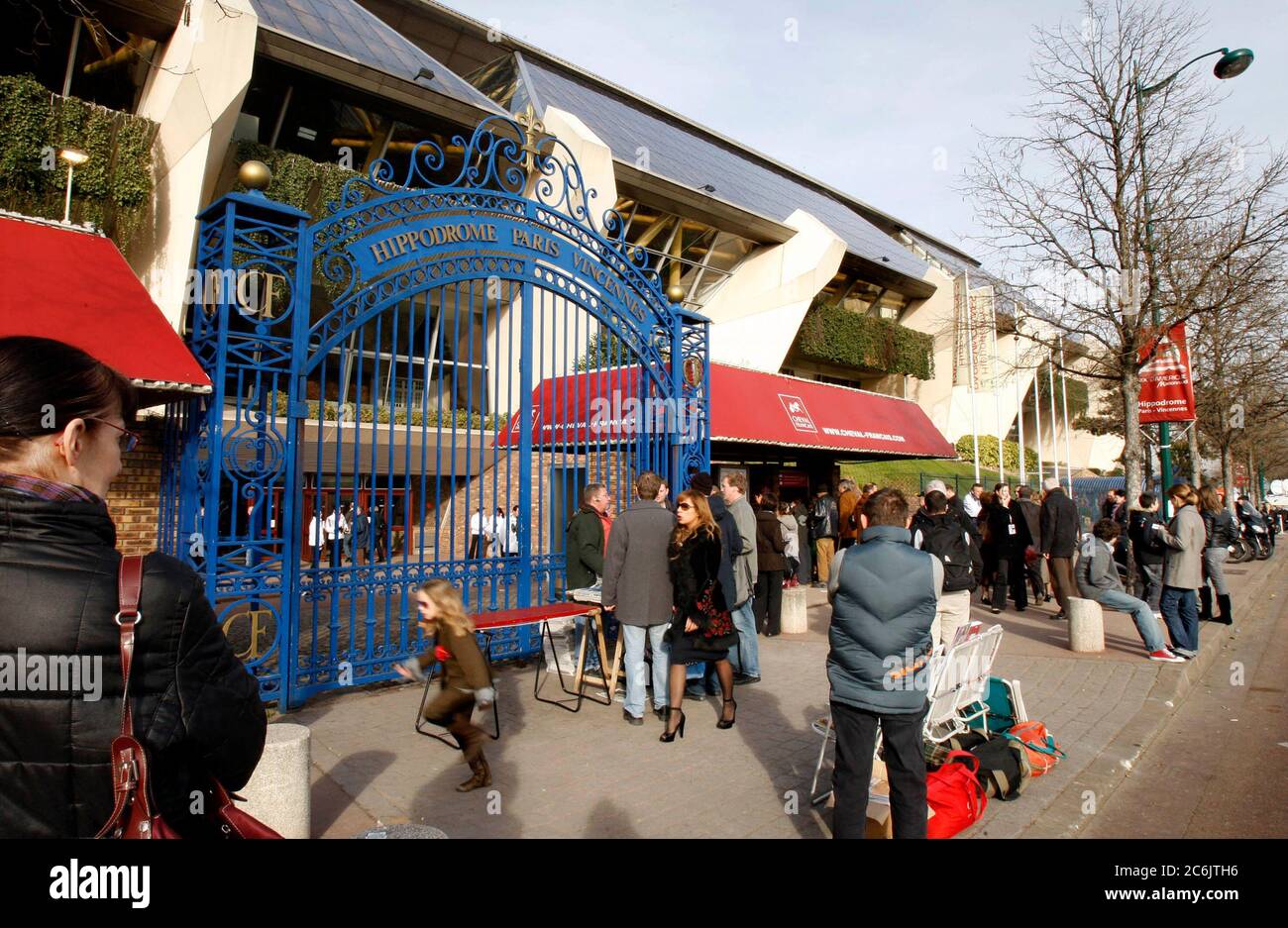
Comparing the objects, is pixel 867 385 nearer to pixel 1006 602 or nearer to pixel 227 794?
pixel 1006 602

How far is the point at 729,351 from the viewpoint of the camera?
902 inches

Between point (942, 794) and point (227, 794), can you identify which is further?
point (942, 794)

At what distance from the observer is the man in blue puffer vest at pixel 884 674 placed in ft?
11.3

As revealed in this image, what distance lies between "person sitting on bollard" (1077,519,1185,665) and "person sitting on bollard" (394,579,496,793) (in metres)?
7.30

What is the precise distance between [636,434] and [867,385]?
25.0 m

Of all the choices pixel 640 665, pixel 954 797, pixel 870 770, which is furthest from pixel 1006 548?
pixel 870 770

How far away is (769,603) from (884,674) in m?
6.59

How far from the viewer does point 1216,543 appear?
33.9 feet

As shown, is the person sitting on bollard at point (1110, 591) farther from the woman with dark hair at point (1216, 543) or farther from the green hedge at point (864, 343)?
the green hedge at point (864, 343)

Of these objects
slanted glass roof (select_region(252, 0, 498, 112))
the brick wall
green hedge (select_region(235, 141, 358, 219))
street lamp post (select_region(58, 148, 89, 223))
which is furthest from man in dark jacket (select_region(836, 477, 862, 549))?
street lamp post (select_region(58, 148, 89, 223))

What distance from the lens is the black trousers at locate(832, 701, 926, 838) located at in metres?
3.45

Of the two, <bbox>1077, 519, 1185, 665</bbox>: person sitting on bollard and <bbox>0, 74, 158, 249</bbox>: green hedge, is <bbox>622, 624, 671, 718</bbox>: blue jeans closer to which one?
<bbox>1077, 519, 1185, 665</bbox>: person sitting on bollard

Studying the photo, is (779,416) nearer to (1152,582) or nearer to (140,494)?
(1152,582)

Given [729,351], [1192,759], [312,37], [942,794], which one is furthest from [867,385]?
[942,794]
